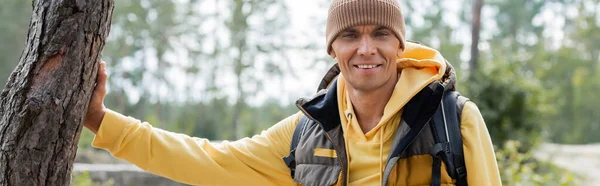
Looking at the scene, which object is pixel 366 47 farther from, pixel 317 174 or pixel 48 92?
pixel 48 92

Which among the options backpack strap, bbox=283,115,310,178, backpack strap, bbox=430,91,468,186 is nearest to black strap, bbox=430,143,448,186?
backpack strap, bbox=430,91,468,186

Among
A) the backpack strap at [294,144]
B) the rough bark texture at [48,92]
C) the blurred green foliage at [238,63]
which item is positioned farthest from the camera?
the blurred green foliage at [238,63]

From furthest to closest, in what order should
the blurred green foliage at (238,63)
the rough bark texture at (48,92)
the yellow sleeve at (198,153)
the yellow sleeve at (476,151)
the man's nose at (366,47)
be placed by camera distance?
the blurred green foliage at (238,63) < the yellow sleeve at (198,153) < the man's nose at (366,47) < the yellow sleeve at (476,151) < the rough bark texture at (48,92)

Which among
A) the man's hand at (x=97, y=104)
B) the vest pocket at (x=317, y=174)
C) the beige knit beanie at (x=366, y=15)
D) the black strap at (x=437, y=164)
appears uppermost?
the beige knit beanie at (x=366, y=15)

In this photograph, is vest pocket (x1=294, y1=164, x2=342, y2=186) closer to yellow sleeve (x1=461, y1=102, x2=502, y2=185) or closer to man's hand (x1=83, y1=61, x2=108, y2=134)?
yellow sleeve (x1=461, y1=102, x2=502, y2=185)

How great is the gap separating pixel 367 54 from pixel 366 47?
1.0 inches

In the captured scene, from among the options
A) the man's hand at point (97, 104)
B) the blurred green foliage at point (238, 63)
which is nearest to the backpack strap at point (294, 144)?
the man's hand at point (97, 104)

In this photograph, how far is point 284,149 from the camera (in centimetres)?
284

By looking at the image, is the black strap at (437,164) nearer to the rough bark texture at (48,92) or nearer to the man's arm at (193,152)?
the man's arm at (193,152)

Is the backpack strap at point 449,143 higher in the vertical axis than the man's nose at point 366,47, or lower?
lower

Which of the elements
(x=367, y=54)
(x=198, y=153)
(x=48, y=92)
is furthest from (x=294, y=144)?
(x=48, y=92)

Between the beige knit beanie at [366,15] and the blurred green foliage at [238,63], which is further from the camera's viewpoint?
the blurred green foliage at [238,63]

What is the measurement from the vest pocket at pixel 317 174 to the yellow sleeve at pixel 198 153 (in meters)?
0.17

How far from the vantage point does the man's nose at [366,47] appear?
8.14 feet
